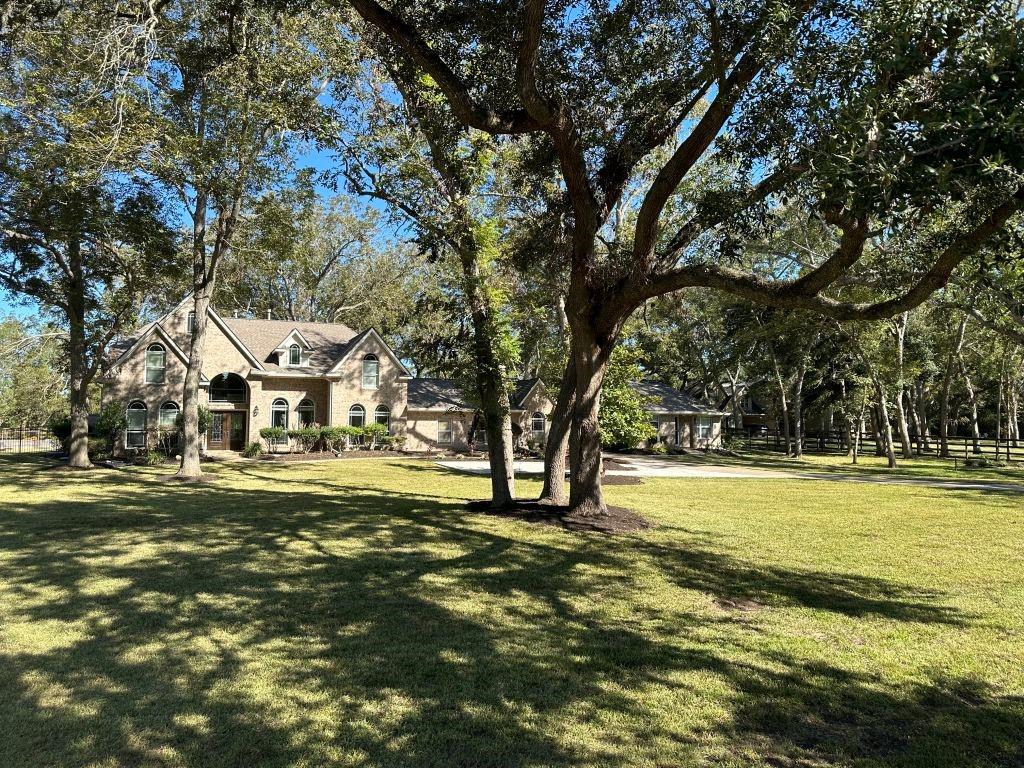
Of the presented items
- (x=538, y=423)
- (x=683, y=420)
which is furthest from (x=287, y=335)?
(x=683, y=420)

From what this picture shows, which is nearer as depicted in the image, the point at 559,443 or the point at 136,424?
the point at 559,443

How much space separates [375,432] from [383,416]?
1.47m

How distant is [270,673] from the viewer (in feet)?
14.9

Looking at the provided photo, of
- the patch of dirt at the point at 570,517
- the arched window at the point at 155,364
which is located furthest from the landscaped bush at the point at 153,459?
the patch of dirt at the point at 570,517

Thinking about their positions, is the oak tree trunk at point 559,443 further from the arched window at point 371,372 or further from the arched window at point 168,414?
the arched window at point 168,414

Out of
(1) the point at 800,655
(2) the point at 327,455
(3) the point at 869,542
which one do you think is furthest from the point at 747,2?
(2) the point at 327,455

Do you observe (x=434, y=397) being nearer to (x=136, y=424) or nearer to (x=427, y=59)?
(x=136, y=424)

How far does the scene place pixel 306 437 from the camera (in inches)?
1212

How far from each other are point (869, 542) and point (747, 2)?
337 inches

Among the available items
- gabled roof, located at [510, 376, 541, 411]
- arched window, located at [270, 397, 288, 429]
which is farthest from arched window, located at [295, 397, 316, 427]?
gabled roof, located at [510, 376, 541, 411]

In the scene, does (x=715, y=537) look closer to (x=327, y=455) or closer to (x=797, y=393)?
(x=327, y=455)

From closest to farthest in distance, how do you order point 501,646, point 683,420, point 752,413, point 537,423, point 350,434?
point 501,646, point 350,434, point 537,423, point 683,420, point 752,413

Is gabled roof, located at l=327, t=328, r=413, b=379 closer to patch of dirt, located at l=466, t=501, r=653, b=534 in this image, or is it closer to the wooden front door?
the wooden front door

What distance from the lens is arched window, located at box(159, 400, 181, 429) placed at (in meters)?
28.2
